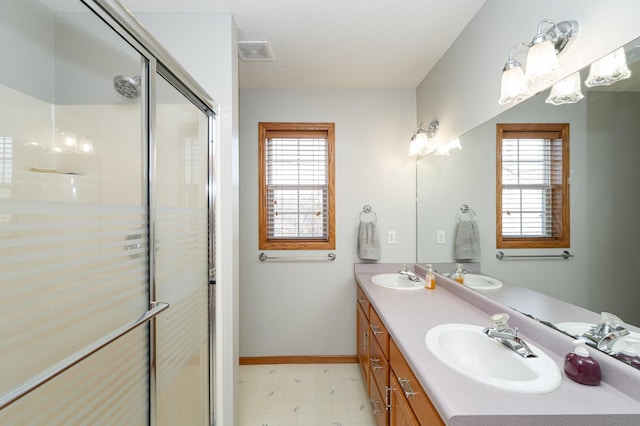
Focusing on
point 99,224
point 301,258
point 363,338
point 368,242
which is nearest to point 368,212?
point 368,242

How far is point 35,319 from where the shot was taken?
594mm

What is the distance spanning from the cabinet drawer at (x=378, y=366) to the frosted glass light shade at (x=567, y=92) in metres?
1.38

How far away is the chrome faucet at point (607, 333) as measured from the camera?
33.0 inches

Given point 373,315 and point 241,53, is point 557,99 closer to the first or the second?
point 373,315

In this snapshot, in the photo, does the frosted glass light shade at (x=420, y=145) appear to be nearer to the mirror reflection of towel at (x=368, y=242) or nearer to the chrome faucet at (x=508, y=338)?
the mirror reflection of towel at (x=368, y=242)

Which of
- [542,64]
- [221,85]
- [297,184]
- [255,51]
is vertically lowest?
[297,184]

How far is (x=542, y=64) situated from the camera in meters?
1.02

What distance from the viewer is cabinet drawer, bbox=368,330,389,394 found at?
1.41 m

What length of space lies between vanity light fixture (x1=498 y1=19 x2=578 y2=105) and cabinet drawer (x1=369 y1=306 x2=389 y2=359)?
4.28ft

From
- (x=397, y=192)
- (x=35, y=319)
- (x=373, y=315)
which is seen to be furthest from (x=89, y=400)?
(x=397, y=192)

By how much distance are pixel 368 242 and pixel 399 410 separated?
132cm

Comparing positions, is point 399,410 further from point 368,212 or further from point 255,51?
point 255,51

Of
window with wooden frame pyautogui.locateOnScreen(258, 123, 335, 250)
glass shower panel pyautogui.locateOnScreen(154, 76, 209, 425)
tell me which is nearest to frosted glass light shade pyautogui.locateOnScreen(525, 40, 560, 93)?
A: glass shower panel pyautogui.locateOnScreen(154, 76, 209, 425)

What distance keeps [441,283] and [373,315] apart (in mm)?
587
